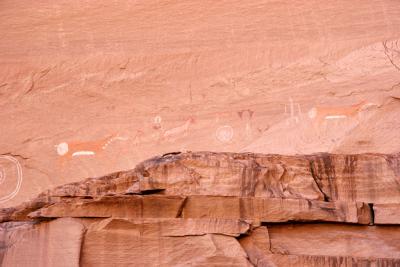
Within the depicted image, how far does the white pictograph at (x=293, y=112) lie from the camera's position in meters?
16.0

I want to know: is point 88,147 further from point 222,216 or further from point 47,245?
point 222,216

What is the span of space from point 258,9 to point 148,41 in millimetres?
1985

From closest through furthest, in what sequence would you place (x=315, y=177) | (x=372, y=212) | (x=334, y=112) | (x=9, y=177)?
1. (x=372, y=212)
2. (x=315, y=177)
3. (x=334, y=112)
4. (x=9, y=177)

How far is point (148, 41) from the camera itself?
17516mm

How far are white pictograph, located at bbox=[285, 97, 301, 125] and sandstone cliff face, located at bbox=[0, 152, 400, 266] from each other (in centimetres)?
660

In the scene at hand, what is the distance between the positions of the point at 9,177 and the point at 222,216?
8.15 metres

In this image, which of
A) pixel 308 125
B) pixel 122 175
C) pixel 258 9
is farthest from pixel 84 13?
pixel 122 175

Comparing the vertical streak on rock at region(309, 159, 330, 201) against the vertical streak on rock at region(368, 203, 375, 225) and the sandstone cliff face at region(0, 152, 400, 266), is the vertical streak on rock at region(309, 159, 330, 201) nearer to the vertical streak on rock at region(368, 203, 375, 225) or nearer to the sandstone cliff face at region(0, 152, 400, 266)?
the sandstone cliff face at region(0, 152, 400, 266)

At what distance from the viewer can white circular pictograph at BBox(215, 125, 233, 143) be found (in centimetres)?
1611

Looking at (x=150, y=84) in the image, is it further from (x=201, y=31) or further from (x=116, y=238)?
(x=116, y=238)

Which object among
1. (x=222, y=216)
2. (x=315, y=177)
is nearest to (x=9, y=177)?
(x=222, y=216)

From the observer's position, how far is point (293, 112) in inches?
635

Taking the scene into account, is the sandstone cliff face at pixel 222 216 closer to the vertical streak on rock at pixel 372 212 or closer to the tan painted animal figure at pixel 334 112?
the vertical streak on rock at pixel 372 212

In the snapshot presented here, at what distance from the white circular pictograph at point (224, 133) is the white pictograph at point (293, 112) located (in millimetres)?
939
